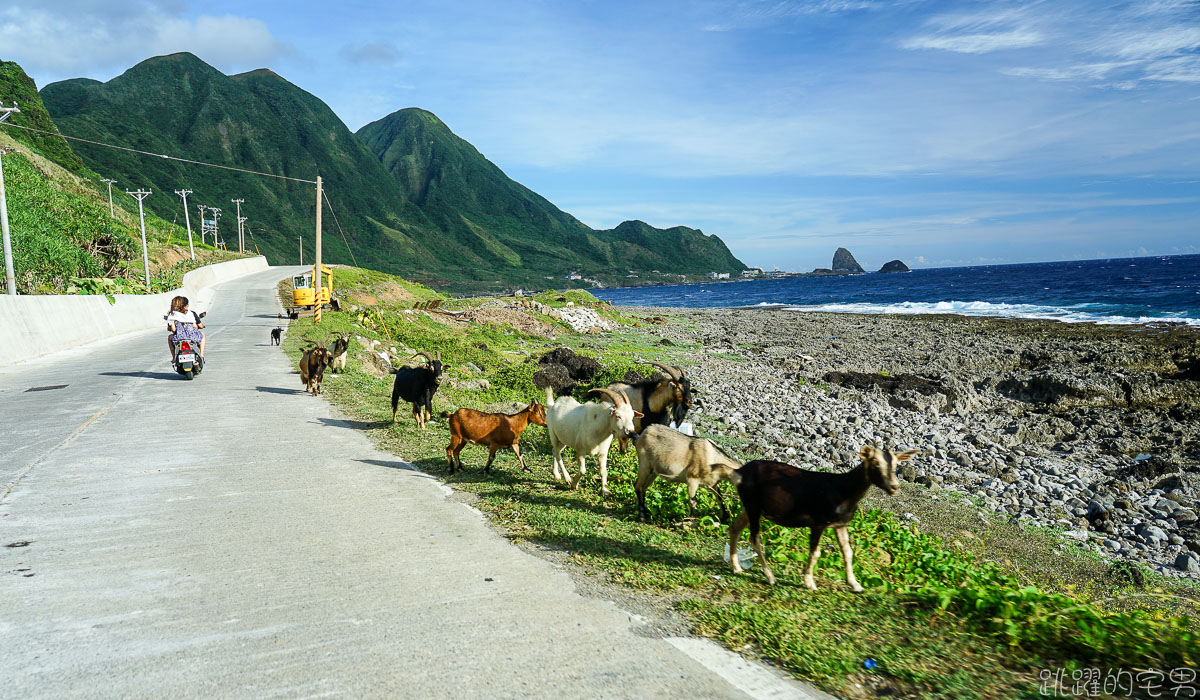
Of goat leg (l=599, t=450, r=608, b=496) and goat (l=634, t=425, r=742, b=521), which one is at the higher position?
goat (l=634, t=425, r=742, b=521)

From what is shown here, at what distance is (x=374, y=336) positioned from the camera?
2502 centimetres

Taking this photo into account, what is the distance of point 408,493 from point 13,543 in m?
3.55

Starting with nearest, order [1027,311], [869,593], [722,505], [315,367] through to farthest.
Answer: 1. [869,593]
2. [722,505]
3. [315,367]
4. [1027,311]

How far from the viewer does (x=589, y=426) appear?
8.20 m

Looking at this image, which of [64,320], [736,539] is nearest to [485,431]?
[736,539]

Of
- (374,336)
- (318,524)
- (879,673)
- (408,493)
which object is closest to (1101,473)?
(879,673)

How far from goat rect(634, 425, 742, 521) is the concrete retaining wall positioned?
64.8 ft

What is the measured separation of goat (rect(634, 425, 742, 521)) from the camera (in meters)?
6.84

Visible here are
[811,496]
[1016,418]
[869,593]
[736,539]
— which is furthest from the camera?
[1016,418]

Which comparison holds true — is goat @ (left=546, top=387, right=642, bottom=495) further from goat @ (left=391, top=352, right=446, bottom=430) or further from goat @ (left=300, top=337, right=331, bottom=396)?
goat @ (left=300, top=337, right=331, bottom=396)

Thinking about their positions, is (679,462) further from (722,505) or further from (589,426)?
(589,426)

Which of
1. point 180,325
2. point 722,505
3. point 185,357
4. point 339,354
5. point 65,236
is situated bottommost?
point 722,505

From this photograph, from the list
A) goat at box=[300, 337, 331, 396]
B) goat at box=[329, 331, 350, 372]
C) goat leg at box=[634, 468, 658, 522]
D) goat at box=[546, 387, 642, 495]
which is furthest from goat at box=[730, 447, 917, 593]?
goat at box=[329, 331, 350, 372]

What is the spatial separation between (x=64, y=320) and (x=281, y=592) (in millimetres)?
23707
